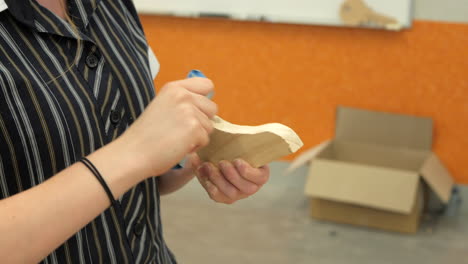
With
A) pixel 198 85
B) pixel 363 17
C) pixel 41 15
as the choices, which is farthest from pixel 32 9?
pixel 363 17

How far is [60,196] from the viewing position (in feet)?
2.26

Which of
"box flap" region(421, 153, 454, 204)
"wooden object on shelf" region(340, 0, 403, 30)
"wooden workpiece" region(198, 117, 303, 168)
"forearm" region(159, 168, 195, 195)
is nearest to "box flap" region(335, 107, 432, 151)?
"box flap" region(421, 153, 454, 204)

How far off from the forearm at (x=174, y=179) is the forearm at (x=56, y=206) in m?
0.34

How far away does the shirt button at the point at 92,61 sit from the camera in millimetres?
875

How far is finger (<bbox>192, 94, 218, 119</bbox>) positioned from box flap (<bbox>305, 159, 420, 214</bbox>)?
1787mm

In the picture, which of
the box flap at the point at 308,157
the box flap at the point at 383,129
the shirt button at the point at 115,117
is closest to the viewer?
the shirt button at the point at 115,117

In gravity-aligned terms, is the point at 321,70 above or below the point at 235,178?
below

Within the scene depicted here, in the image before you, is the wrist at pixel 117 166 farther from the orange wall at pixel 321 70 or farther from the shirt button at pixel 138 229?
the orange wall at pixel 321 70

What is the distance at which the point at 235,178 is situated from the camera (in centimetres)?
94

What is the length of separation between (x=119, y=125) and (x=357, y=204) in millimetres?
1852

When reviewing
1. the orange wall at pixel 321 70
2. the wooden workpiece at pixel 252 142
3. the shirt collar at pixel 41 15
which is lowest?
the orange wall at pixel 321 70

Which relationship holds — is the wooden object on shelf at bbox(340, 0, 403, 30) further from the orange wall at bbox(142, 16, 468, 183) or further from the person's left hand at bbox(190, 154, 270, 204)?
the person's left hand at bbox(190, 154, 270, 204)

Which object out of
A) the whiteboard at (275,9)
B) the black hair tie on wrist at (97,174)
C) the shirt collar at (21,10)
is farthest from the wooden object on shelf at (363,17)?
the black hair tie on wrist at (97,174)

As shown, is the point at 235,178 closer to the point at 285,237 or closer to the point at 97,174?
the point at 97,174
